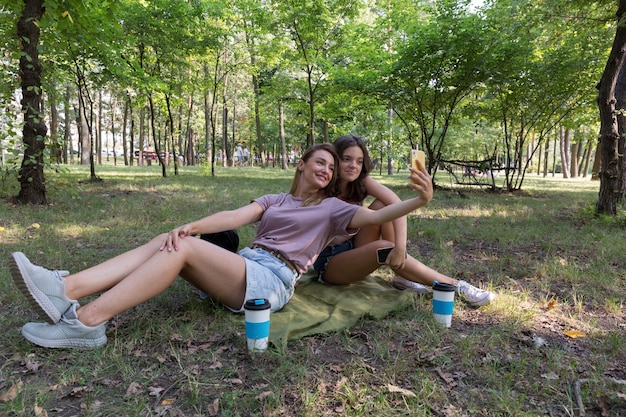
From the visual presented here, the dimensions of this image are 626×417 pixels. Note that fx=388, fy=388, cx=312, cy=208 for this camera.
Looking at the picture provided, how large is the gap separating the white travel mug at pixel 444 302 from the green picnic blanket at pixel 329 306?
368mm

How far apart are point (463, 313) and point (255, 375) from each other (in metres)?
1.69

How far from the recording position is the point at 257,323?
2.16 m

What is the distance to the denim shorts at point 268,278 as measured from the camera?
8.12 feet

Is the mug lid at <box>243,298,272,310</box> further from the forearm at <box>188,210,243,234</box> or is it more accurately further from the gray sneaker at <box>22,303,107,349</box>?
the gray sneaker at <box>22,303,107,349</box>

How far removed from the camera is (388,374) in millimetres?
2088

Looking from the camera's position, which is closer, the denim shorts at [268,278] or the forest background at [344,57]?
the denim shorts at [268,278]

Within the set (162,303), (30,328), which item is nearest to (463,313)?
(162,303)

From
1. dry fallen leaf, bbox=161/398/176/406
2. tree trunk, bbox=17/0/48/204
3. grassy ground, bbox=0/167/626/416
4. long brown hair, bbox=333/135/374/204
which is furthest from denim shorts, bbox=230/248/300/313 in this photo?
tree trunk, bbox=17/0/48/204

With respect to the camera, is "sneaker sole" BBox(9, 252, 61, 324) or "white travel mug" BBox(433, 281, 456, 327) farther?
"white travel mug" BBox(433, 281, 456, 327)

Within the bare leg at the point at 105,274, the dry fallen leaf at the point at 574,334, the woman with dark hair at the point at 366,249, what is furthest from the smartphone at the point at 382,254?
the bare leg at the point at 105,274

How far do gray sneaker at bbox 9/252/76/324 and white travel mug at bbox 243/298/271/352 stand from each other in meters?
0.97

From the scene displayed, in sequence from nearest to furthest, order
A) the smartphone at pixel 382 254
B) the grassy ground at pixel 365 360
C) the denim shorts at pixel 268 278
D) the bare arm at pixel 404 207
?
1. the grassy ground at pixel 365 360
2. the bare arm at pixel 404 207
3. the denim shorts at pixel 268 278
4. the smartphone at pixel 382 254

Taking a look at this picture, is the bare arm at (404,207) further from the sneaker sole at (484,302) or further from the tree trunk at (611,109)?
the tree trunk at (611,109)

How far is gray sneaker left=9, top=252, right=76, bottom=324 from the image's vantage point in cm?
198
